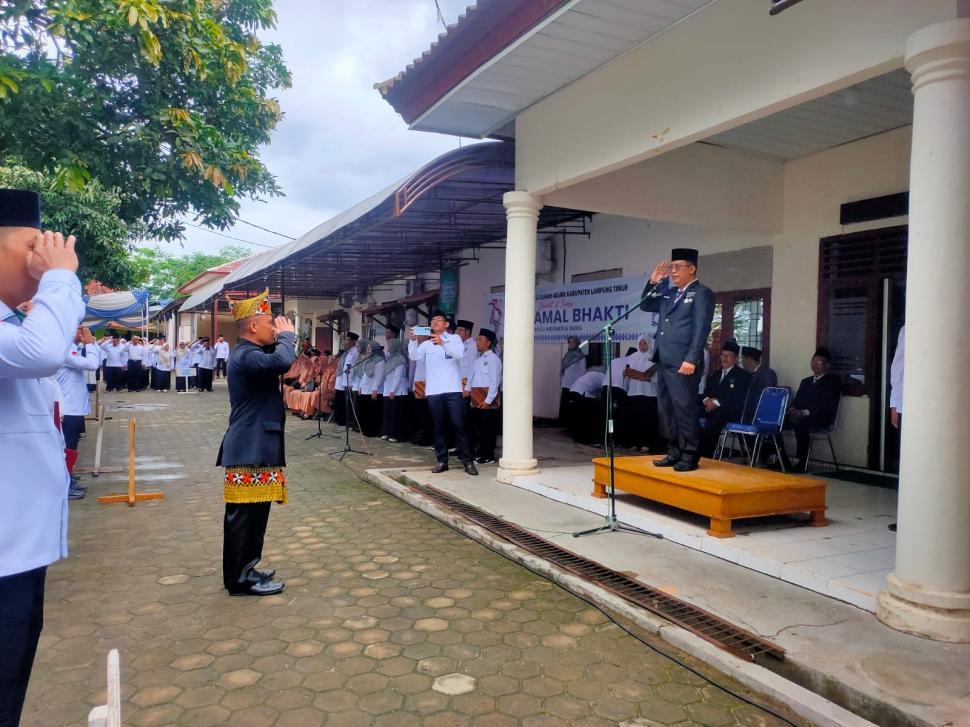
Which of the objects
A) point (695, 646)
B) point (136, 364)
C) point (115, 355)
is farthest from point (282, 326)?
point (136, 364)

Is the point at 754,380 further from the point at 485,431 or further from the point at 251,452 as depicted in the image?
the point at 251,452

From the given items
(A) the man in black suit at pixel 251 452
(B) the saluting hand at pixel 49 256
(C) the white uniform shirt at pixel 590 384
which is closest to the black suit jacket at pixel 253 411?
(A) the man in black suit at pixel 251 452

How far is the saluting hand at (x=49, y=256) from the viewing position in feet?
6.16

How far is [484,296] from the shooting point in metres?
14.0

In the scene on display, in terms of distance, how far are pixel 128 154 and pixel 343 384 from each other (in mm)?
7026

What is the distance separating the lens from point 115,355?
940 inches

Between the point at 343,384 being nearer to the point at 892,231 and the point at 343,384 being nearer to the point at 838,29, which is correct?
the point at 892,231

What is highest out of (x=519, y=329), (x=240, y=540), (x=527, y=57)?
(x=527, y=57)

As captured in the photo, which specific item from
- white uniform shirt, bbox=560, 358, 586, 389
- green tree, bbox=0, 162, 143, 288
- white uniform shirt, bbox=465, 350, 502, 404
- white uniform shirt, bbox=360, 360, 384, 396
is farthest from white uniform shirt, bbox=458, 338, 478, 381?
green tree, bbox=0, 162, 143, 288

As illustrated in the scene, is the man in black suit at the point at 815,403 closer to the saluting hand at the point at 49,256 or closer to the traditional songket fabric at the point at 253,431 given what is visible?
the traditional songket fabric at the point at 253,431

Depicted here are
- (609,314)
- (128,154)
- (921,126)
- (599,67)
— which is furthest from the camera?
(609,314)

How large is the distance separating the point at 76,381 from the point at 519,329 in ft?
14.4

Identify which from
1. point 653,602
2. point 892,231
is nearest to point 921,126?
point 653,602

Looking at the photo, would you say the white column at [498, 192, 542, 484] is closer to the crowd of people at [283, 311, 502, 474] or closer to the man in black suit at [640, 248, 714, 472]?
the crowd of people at [283, 311, 502, 474]
